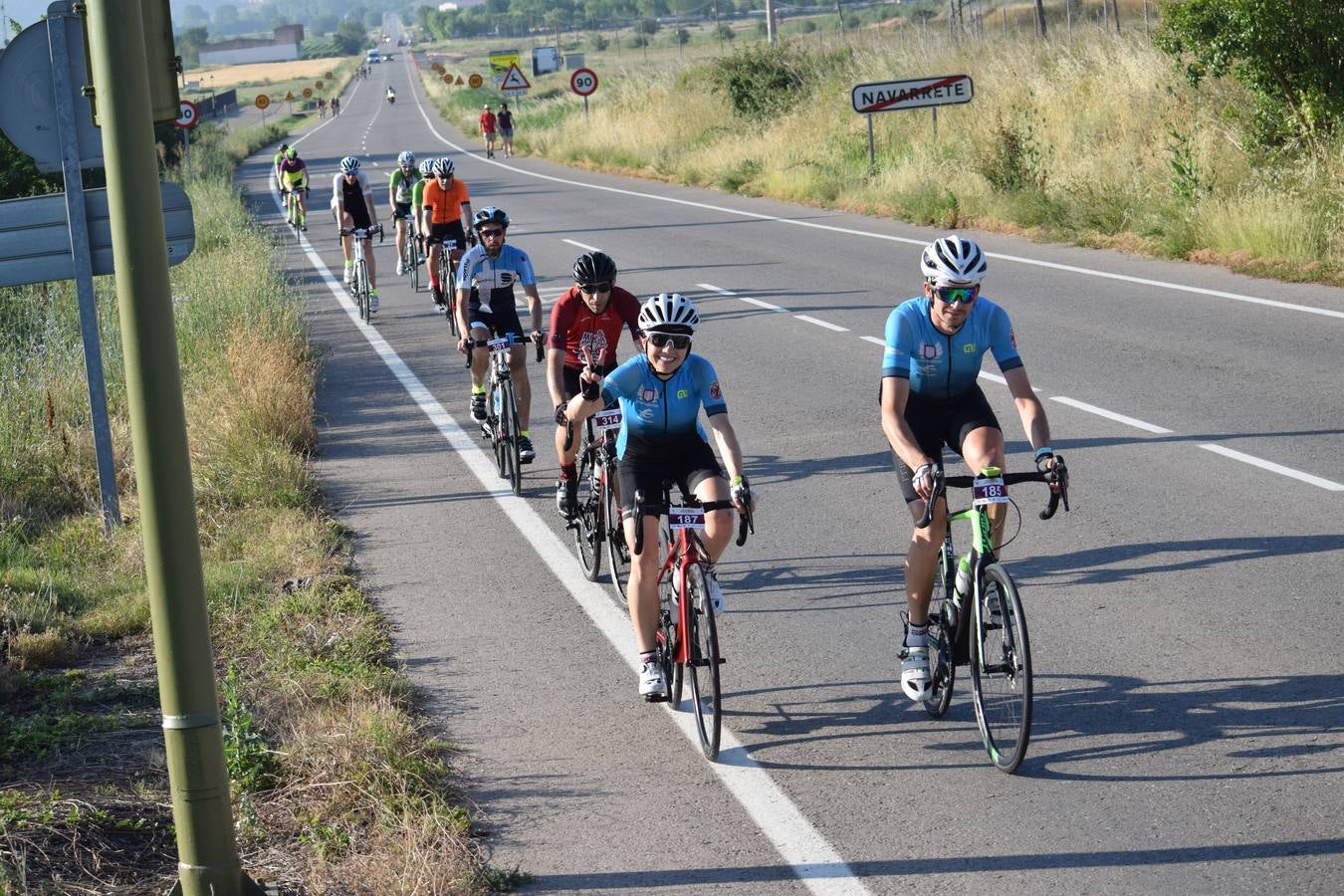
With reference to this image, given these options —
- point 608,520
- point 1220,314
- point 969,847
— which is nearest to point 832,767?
point 969,847

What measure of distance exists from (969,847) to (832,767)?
0.82 m

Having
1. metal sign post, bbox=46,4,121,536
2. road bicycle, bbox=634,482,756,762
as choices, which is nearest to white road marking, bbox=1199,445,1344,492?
road bicycle, bbox=634,482,756,762

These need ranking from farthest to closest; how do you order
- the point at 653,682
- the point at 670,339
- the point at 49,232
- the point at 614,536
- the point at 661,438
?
1. the point at 49,232
2. the point at 614,536
3. the point at 661,438
4. the point at 670,339
5. the point at 653,682

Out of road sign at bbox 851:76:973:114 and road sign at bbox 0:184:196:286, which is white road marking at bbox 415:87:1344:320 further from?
road sign at bbox 0:184:196:286

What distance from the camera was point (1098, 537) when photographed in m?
8.40

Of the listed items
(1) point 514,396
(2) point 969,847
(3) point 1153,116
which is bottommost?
(2) point 969,847

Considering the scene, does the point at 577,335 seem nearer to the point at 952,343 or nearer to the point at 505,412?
the point at 505,412

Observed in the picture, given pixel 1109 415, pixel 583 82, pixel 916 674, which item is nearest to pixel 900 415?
pixel 916 674

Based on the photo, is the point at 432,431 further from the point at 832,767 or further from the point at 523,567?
the point at 832,767

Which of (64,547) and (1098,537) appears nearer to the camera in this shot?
(1098,537)

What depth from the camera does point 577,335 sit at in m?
8.97

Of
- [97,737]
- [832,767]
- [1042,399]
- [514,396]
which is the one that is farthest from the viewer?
[1042,399]

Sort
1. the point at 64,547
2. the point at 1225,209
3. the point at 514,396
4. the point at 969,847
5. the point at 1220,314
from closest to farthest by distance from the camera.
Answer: the point at 969,847 < the point at 64,547 < the point at 514,396 < the point at 1220,314 < the point at 1225,209

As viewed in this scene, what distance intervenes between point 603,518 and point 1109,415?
460 centimetres
